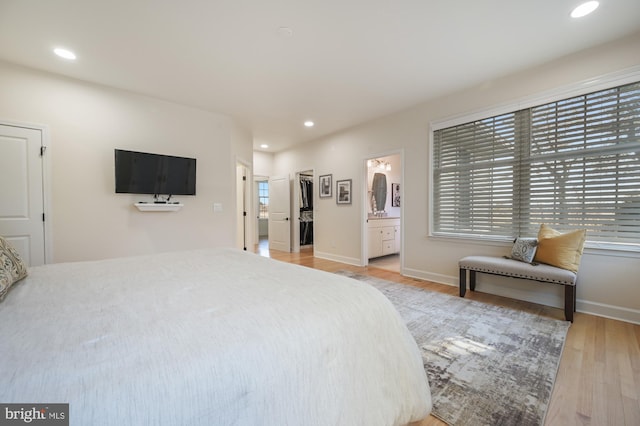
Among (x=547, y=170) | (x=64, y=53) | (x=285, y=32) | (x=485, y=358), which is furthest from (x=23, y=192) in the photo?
(x=547, y=170)

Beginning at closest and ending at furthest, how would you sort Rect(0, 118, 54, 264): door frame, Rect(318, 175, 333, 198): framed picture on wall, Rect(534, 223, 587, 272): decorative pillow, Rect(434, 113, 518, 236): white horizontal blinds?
Rect(534, 223, 587, 272): decorative pillow, Rect(0, 118, 54, 264): door frame, Rect(434, 113, 518, 236): white horizontal blinds, Rect(318, 175, 333, 198): framed picture on wall

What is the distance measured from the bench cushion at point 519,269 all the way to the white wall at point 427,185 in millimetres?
359

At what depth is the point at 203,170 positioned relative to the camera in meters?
4.06

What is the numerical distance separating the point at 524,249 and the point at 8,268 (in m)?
4.10

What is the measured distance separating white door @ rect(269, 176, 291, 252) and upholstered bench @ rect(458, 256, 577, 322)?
13.5ft

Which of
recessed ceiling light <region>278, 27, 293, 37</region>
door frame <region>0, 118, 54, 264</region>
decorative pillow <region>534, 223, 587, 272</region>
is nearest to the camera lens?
recessed ceiling light <region>278, 27, 293, 37</region>

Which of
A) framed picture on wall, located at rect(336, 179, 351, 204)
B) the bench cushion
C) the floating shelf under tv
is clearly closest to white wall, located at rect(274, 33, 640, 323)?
framed picture on wall, located at rect(336, 179, 351, 204)

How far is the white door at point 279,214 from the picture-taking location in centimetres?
647

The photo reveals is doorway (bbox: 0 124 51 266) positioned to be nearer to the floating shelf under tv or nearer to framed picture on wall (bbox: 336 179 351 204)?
the floating shelf under tv

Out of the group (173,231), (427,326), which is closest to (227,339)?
(427,326)

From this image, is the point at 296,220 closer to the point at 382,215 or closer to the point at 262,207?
Result: the point at 382,215

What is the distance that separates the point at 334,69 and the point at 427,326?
2.81 metres

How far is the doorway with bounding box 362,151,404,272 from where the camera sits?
4923mm

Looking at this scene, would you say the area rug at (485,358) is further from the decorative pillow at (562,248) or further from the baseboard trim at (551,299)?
the decorative pillow at (562,248)
